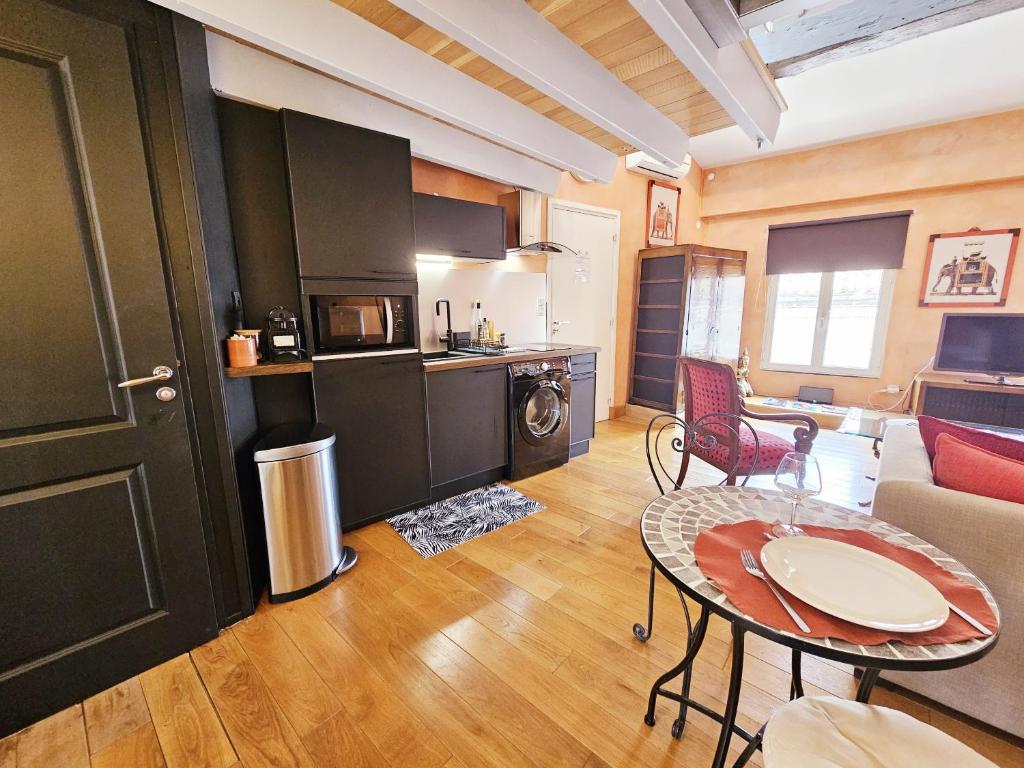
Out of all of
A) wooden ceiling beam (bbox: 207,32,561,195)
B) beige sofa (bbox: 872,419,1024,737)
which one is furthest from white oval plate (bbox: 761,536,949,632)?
wooden ceiling beam (bbox: 207,32,561,195)

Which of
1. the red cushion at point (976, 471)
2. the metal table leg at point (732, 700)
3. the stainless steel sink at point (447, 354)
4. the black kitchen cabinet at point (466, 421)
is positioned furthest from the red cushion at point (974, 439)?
the stainless steel sink at point (447, 354)

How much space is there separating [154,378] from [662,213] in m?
5.18

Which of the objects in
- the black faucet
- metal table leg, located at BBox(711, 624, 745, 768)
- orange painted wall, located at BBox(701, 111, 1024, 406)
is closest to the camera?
metal table leg, located at BBox(711, 624, 745, 768)

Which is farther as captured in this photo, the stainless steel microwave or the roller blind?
the roller blind

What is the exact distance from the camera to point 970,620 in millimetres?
753

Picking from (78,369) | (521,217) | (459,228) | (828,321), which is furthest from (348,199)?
(828,321)

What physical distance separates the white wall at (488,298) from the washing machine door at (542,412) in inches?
31.7

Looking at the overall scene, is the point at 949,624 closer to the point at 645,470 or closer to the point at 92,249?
the point at 92,249

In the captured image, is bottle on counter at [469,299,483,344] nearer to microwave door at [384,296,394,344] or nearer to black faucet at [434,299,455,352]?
black faucet at [434,299,455,352]

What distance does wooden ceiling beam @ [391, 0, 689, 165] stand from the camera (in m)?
1.58

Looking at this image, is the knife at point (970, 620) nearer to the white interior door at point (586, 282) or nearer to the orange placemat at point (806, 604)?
the orange placemat at point (806, 604)

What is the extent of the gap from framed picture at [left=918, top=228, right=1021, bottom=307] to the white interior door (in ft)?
10.4

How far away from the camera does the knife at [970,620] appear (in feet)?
2.39

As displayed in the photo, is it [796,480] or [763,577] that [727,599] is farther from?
[796,480]
